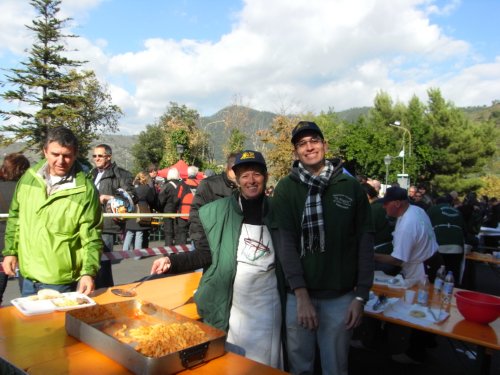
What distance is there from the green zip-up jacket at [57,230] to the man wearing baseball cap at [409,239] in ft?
8.67

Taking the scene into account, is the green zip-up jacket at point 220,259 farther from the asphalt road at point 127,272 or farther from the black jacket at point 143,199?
the black jacket at point 143,199

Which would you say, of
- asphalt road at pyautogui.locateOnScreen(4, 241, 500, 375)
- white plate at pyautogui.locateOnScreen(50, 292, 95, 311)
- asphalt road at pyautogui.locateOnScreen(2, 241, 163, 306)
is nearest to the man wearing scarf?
white plate at pyautogui.locateOnScreen(50, 292, 95, 311)

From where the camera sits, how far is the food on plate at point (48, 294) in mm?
2328

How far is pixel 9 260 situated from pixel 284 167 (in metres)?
27.3

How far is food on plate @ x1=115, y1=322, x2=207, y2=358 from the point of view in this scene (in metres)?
1.57

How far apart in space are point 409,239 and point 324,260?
5.94ft

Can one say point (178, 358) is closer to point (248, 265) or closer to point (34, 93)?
point (248, 265)

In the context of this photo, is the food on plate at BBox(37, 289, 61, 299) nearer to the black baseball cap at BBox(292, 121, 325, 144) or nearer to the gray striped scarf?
the gray striped scarf

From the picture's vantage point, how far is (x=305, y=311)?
2158 mm

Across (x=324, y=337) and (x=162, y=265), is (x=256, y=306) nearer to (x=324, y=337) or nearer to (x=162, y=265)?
(x=324, y=337)

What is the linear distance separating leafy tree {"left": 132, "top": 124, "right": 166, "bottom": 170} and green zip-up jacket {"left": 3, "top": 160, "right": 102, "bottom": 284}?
134 ft

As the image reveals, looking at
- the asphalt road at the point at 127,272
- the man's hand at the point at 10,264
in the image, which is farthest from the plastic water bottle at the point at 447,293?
the asphalt road at the point at 127,272

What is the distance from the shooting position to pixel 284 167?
2948 cm

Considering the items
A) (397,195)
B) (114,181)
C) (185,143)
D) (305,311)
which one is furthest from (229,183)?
(185,143)
